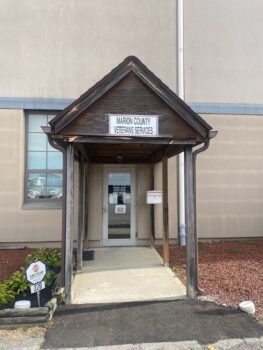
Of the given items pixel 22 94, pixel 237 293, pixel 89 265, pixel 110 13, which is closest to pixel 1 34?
pixel 22 94

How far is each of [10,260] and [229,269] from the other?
4.92m

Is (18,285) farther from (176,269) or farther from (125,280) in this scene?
(176,269)

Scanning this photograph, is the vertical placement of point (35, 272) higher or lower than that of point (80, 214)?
lower

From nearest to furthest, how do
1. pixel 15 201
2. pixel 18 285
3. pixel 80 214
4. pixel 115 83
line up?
pixel 115 83 → pixel 18 285 → pixel 80 214 → pixel 15 201

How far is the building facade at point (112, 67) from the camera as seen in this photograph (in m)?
9.09

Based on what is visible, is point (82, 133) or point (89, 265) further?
point (89, 265)

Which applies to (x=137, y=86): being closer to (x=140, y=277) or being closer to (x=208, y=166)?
(x=140, y=277)

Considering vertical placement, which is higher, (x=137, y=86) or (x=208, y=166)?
(x=137, y=86)

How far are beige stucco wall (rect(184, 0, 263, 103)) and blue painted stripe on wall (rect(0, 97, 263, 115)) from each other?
173 mm

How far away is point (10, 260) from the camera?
7789 millimetres

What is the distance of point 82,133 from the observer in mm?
5195

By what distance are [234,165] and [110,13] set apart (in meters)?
5.60

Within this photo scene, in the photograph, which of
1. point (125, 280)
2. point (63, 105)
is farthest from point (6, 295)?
point (63, 105)

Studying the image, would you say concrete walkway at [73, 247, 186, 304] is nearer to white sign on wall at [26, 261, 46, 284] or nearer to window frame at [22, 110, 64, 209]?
white sign on wall at [26, 261, 46, 284]
